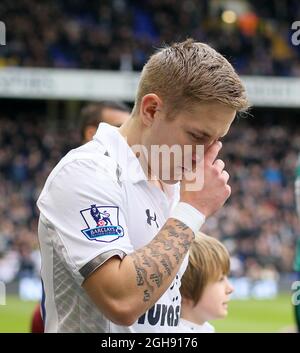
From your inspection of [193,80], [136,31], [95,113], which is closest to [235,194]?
[136,31]

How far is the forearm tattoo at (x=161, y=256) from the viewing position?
248 cm

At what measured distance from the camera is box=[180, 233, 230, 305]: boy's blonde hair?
350 centimetres

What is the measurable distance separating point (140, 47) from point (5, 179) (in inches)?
263

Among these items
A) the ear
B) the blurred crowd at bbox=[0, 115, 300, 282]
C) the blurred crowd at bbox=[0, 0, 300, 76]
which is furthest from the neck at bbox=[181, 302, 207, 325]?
the blurred crowd at bbox=[0, 0, 300, 76]

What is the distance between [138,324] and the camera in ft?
8.88

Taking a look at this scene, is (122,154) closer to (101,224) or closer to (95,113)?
(101,224)

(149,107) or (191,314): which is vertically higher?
(149,107)

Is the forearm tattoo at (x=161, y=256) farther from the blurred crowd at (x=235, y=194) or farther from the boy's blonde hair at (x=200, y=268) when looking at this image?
the blurred crowd at (x=235, y=194)

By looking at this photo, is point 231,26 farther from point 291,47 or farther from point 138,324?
point 138,324

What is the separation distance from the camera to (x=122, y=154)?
2.79m

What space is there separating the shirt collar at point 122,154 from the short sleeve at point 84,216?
0.13 m

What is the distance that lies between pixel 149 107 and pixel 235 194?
20437mm

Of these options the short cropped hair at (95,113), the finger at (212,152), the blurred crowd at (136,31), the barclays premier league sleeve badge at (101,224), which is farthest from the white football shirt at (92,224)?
the blurred crowd at (136,31)
